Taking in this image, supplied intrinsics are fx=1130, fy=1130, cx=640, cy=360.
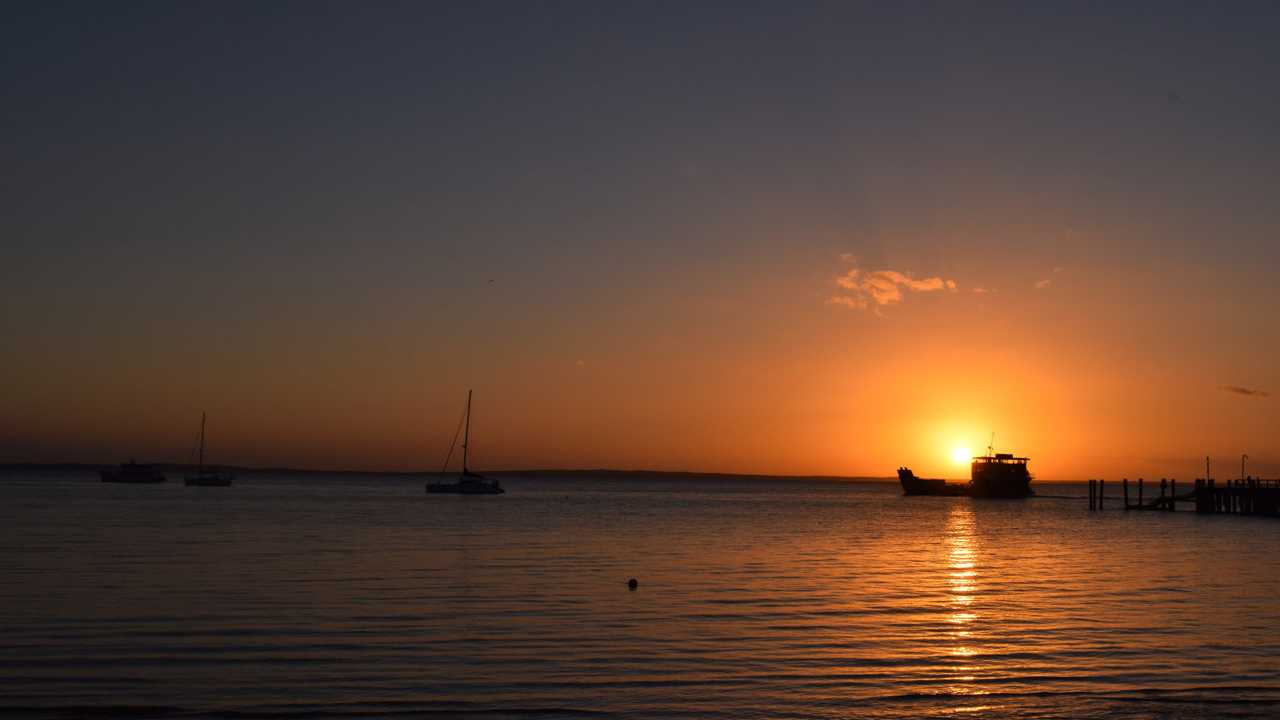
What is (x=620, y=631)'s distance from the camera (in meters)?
27.7

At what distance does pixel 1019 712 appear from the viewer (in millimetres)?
18938

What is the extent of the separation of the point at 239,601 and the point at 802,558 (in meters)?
28.0

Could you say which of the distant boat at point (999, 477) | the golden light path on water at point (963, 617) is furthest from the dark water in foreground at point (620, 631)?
the distant boat at point (999, 477)

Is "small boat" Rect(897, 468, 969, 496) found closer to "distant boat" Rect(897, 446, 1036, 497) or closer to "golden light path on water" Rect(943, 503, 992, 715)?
"distant boat" Rect(897, 446, 1036, 497)

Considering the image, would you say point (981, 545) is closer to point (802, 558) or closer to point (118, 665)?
point (802, 558)

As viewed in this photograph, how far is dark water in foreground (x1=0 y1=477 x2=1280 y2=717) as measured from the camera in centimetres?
1978

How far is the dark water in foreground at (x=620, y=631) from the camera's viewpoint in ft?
64.9

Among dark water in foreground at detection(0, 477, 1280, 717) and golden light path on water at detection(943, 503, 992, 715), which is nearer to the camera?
dark water in foreground at detection(0, 477, 1280, 717)

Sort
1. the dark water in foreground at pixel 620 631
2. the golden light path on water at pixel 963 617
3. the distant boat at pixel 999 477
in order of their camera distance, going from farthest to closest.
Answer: the distant boat at pixel 999 477 < the golden light path on water at pixel 963 617 < the dark water in foreground at pixel 620 631

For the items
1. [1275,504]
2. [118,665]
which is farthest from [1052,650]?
[1275,504]

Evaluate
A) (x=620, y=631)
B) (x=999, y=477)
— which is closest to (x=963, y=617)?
(x=620, y=631)

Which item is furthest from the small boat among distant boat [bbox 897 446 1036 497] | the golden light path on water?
the golden light path on water

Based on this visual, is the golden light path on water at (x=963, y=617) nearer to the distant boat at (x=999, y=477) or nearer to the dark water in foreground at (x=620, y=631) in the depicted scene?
the dark water in foreground at (x=620, y=631)

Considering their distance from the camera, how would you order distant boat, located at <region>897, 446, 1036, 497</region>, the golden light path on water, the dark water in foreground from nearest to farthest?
1. the dark water in foreground
2. the golden light path on water
3. distant boat, located at <region>897, 446, 1036, 497</region>
